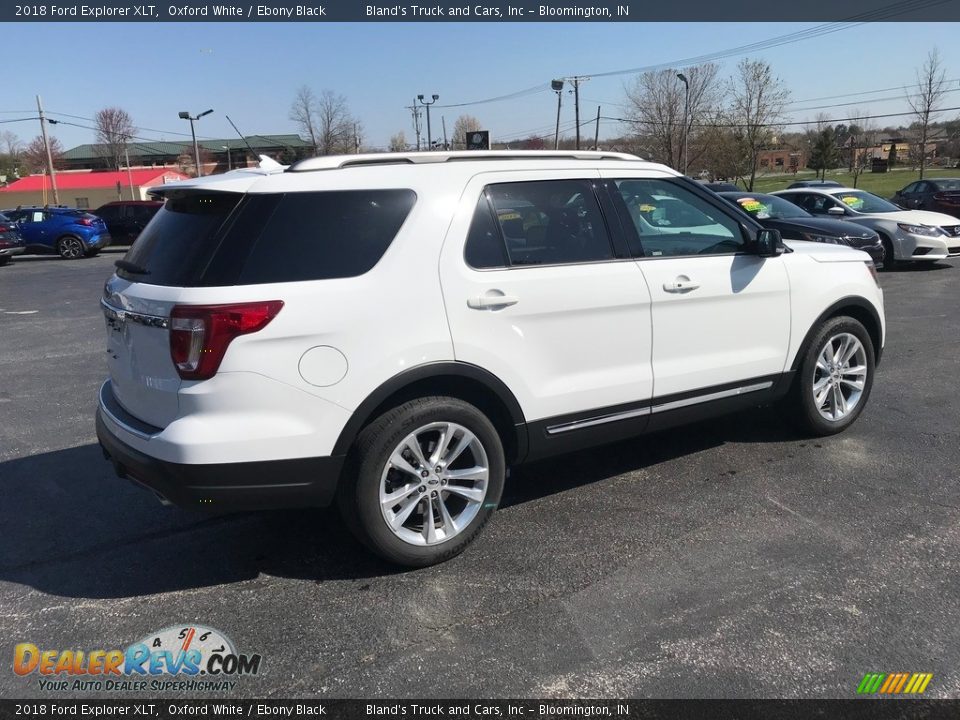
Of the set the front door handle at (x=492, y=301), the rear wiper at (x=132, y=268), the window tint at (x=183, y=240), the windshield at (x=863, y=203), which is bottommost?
the windshield at (x=863, y=203)

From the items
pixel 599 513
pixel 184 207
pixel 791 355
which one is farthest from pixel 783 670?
pixel 184 207

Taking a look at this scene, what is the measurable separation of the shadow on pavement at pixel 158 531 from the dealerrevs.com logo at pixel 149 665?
430 mm

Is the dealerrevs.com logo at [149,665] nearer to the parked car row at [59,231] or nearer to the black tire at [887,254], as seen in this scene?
the black tire at [887,254]

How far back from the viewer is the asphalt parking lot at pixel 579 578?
9.23 feet

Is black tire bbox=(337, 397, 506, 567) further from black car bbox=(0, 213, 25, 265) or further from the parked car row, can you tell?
→ the parked car row

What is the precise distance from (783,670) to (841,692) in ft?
0.64

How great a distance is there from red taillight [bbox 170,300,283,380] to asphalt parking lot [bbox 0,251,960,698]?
106cm

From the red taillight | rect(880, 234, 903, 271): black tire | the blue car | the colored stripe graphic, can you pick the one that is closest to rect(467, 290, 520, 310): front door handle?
the red taillight

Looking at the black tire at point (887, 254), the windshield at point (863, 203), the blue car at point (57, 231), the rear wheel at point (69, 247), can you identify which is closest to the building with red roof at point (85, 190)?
the blue car at point (57, 231)

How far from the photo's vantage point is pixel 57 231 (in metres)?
23.3

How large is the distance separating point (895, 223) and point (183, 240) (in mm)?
14558

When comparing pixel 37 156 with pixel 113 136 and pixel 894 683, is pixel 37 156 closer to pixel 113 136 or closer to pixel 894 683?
pixel 113 136

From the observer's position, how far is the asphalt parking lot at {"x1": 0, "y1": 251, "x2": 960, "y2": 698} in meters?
2.81

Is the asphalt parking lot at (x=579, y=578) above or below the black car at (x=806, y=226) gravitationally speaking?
→ below
